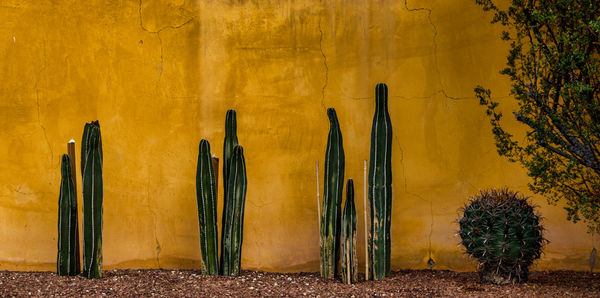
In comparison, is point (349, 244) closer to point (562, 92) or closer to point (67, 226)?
point (562, 92)

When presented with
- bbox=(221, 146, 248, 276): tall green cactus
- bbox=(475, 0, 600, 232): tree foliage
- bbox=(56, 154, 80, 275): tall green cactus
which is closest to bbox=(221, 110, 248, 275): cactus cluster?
bbox=(221, 146, 248, 276): tall green cactus

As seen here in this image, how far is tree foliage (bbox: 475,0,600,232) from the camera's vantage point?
4.82 metres

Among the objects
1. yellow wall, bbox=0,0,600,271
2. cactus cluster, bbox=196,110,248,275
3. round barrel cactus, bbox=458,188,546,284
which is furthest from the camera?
yellow wall, bbox=0,0,600,271

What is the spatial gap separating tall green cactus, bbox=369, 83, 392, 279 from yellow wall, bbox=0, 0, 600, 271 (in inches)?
15.8

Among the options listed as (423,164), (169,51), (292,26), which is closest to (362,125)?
(423,164)

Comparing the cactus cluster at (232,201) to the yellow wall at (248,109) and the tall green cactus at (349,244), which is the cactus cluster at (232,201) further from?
the tall green cactus at (349,244)

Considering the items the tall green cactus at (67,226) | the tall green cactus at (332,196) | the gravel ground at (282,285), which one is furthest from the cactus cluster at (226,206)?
the tall green cactus at (67,226)

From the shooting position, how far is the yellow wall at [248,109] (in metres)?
5.76

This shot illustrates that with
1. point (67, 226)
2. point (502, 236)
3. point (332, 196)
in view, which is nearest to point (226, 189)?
point (332, 196)

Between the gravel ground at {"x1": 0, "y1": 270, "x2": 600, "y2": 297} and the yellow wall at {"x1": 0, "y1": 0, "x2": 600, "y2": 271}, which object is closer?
the gravel ground at {"x1": 0, "y1": 270, "x2": 600, "y2": 297}

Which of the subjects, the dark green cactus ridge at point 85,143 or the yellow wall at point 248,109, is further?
the yellow wall at point 248,109

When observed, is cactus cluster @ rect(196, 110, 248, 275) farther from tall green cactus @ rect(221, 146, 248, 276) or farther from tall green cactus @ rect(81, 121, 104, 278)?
tall green cactus @ rect(81, 121, 104, 278)

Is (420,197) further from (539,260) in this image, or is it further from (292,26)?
(292,26)

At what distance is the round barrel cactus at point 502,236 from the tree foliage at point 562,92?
0.29 m
